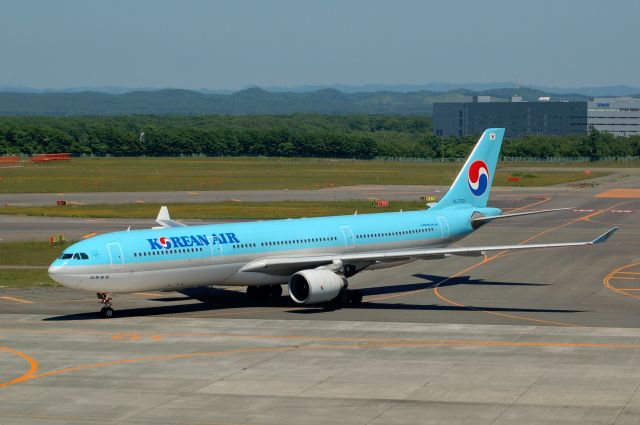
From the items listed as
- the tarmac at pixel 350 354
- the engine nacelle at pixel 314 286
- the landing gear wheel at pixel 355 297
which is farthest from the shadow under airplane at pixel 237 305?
the engine nacelle at pixel 314 286

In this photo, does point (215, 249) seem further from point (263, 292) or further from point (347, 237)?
point (347, 237)

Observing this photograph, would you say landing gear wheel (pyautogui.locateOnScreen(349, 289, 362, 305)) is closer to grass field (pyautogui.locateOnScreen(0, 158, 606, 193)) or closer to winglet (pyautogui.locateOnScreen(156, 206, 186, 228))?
winglet (pyautogui.locateOnScreen(156, 206, 186, 228))

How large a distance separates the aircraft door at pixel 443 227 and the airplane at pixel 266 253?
0.06 meters

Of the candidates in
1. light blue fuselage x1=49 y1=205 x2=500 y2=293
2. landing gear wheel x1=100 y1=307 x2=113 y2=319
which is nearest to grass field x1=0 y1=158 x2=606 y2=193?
light blue fuselage x1=49 y1=205 x2=500 y2=293

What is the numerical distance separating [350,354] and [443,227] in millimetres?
21349

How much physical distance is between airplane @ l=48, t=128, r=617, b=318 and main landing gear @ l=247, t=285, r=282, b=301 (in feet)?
0.18

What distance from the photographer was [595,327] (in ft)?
160

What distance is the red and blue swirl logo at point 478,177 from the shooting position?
65188 millimetres

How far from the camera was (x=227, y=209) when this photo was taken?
367 feet

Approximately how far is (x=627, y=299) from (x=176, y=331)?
2471 cm

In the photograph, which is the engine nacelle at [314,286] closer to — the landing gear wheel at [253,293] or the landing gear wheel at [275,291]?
the landing gear wheel at [275,291]

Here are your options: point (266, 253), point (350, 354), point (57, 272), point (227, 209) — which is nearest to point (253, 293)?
point (266, 253)

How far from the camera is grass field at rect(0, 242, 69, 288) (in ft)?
213

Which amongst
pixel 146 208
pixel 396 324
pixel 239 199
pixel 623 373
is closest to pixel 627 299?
pixel 396 324
